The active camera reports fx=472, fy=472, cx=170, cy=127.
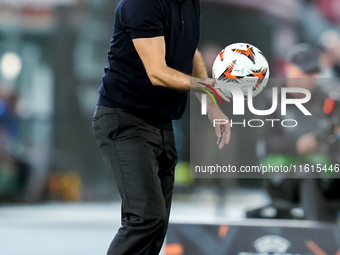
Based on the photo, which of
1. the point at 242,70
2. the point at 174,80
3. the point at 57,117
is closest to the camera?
the point at 174,80

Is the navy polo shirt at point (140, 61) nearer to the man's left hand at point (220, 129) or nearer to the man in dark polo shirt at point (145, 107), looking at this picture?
the man in dark polo shirt at point (145, 107)

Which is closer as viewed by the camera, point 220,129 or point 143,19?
point 143,19

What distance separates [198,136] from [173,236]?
2.14 feet

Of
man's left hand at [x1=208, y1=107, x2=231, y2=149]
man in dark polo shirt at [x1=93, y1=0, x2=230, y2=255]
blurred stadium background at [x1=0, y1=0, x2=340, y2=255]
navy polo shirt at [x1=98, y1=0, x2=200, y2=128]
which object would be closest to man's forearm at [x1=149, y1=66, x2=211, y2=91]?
man in dark polo shirt at [x1=93, y1=0, x2=230, y2=255]

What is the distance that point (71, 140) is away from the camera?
17.9 feet

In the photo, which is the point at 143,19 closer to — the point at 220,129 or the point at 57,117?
the point at 220,129

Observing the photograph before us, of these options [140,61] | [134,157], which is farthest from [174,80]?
[134,157]

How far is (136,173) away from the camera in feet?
6.01

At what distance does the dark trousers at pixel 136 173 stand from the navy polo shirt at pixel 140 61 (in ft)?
0.18

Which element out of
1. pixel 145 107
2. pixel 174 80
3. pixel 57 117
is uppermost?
pixel 174 80

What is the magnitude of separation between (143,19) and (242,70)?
1.44 feet

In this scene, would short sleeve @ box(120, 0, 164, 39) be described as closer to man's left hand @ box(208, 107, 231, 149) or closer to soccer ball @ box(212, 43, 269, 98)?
soccer ball @ box(212, 43, 269, 98)

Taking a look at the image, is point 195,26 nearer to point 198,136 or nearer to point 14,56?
point 198,136

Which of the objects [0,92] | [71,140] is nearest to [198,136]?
[71,140]
